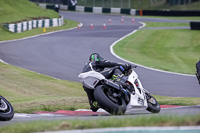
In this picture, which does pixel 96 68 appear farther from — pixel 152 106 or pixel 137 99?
pixel 152 106

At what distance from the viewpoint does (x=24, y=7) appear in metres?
44.7

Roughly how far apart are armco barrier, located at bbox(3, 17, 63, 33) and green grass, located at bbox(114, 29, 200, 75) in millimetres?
8485

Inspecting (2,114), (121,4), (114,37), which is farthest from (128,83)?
(121,4)

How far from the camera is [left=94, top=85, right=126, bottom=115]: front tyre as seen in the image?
8.16 metres

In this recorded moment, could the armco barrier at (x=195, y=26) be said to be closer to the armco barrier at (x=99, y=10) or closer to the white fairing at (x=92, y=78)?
the armco barrier at (x=99, y=10)

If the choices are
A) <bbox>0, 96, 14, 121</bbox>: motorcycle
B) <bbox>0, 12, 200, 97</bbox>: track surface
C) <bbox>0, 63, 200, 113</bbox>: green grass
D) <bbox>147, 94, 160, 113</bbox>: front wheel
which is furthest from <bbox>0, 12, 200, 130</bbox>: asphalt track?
<bbox>0, 63, 200, 113</bbox>: green grass

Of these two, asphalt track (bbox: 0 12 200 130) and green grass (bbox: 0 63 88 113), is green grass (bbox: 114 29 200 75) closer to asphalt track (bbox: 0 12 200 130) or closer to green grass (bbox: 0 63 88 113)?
asphalt track (bbox: 0 12 200 130)

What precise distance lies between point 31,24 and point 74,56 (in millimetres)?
→ 14581

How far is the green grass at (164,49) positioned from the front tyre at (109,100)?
11722mm

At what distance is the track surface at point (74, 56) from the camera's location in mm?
16766

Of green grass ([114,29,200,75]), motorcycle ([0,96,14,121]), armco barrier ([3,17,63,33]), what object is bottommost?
green grass ([114,29,200,75])

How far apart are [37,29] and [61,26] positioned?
4.24 meters

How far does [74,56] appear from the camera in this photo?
2388 cm

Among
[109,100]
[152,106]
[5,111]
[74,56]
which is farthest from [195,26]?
[5,111]
